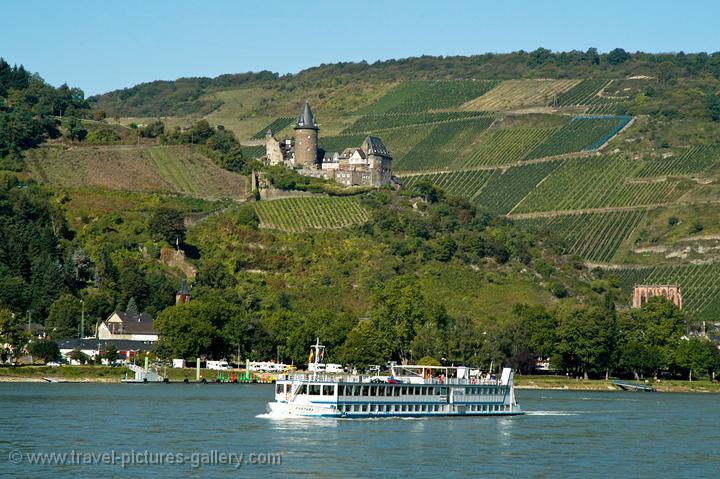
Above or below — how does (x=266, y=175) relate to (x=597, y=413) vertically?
above

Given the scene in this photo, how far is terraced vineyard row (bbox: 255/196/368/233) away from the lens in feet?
517

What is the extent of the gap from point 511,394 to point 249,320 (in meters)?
48.1

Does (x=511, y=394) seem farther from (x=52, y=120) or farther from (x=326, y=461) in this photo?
(x=52, y=120)

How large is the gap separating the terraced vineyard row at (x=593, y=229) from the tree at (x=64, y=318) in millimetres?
67599

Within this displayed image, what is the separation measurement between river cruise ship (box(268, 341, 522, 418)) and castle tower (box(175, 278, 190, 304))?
54.3 meters

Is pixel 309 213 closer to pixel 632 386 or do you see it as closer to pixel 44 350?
pixel 44 350

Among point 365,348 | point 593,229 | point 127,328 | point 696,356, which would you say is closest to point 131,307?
point 127,328

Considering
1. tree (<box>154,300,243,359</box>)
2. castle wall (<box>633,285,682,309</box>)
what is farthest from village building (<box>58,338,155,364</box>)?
castle wall (<box>633,285,682,309</box>)

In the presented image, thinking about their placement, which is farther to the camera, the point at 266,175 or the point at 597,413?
the point at 266,175

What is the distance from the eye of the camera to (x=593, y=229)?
180125 millimetres

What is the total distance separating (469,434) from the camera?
71.3m

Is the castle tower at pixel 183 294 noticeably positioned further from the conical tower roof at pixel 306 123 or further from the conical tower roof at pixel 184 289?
the conical tower roof at pixel 306 123

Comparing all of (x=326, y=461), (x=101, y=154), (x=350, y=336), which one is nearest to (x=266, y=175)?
(x=101, y=154)

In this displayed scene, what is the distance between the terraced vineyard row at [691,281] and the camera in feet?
527
